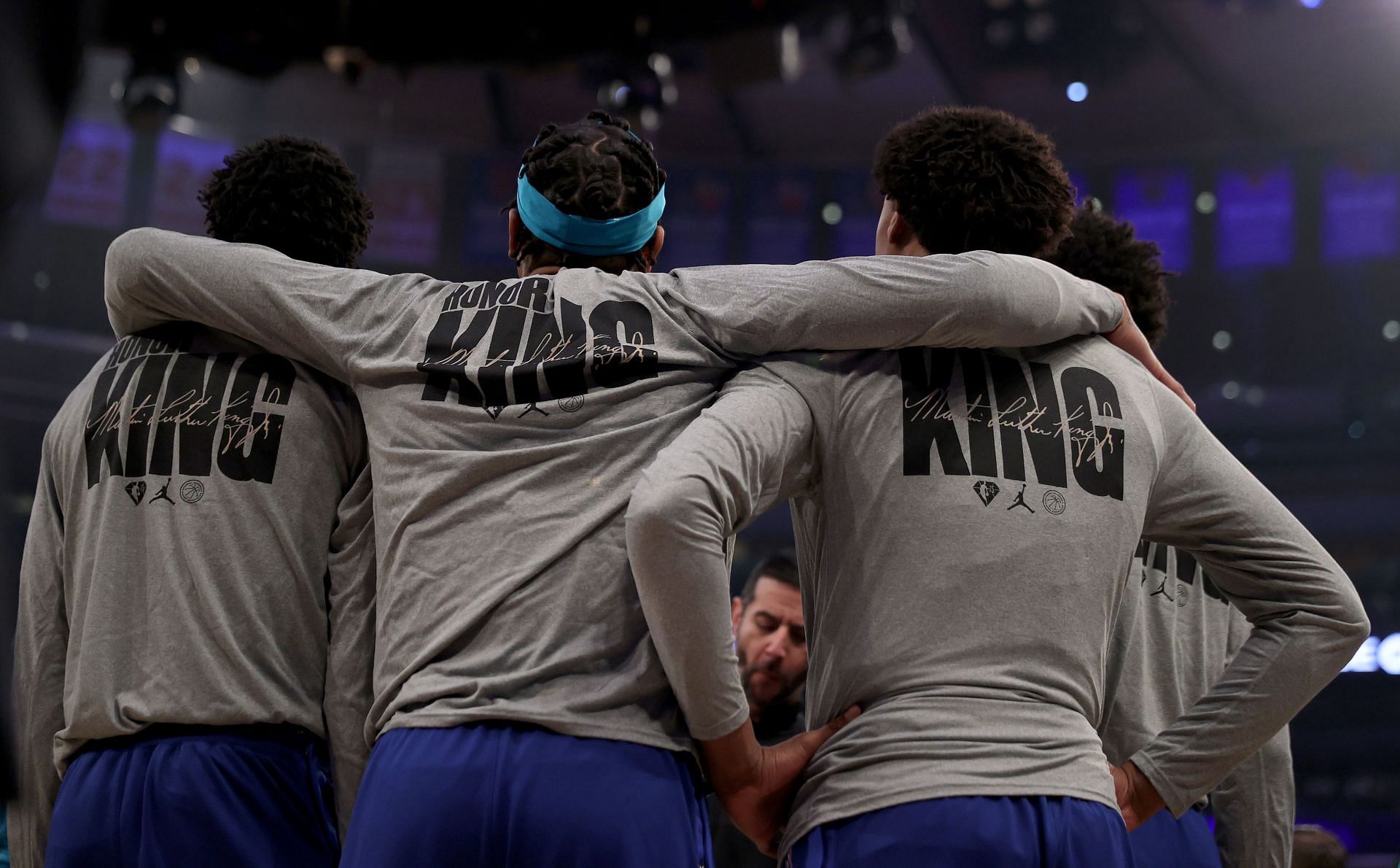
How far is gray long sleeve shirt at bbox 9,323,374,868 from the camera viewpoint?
6.45 feet

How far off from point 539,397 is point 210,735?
0.74 metres

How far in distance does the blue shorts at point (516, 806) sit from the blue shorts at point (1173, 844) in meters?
1.10

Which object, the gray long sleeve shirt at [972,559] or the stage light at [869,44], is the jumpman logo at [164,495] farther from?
the stage light at [869,44]

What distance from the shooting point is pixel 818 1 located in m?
9.11

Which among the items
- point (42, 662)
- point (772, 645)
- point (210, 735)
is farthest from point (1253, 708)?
point (772, 645)

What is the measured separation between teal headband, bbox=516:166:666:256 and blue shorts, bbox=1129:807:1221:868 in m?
1.41

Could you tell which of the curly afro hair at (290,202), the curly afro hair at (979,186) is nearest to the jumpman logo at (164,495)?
the curly afro hair at (290,202)

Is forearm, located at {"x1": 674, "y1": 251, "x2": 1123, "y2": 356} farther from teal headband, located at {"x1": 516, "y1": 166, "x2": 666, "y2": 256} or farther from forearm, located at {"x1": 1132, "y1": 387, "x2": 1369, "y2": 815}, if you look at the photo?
forearm, located at {"x1": 1132, "y1": 387, "x2": 1369, "y2": 815}

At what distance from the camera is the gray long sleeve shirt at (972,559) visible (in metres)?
1.67

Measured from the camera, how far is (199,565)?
199cm

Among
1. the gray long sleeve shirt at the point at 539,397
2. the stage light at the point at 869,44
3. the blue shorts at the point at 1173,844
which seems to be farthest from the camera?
the stage light at the point at 869,44

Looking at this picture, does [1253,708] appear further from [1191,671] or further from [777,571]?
[777,571]

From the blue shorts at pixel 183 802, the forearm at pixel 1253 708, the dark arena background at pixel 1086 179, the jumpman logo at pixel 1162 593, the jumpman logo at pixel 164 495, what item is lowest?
the blue shorts at pixel 183 802

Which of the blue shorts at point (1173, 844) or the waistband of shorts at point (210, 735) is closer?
the waistband of shorts at point (210, 735)
